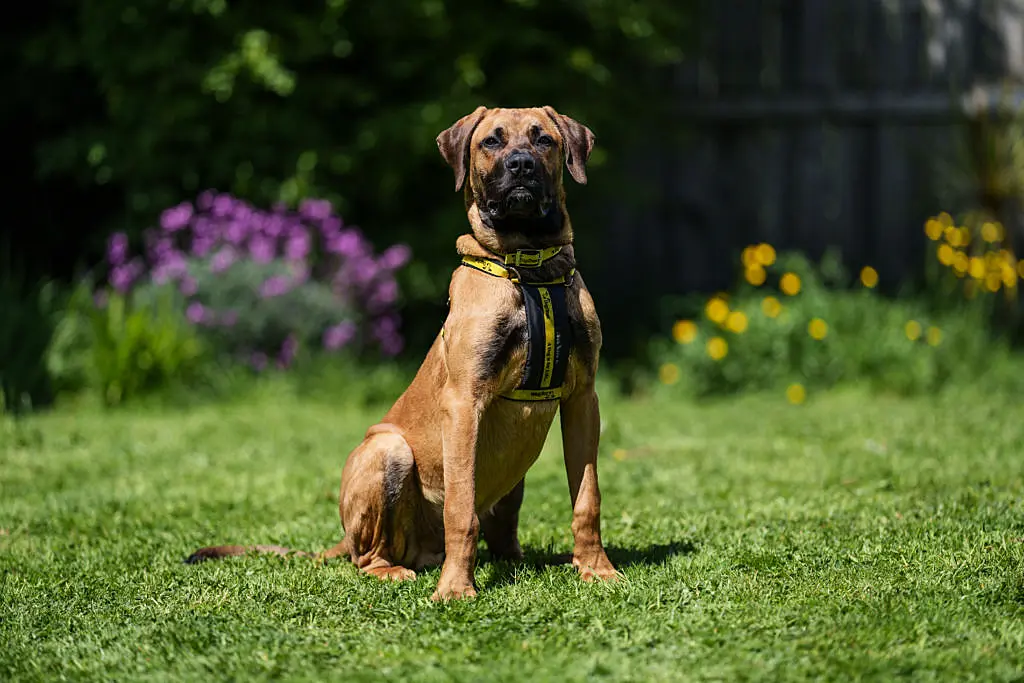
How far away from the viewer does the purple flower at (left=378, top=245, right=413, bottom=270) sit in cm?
899

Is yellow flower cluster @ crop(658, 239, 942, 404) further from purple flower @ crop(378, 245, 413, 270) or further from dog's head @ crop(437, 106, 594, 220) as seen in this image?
dog's head @ crop(437, 106, 594, 220)

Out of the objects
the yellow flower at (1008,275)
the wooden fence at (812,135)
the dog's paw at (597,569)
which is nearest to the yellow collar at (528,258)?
the dog's paw at (597,569)

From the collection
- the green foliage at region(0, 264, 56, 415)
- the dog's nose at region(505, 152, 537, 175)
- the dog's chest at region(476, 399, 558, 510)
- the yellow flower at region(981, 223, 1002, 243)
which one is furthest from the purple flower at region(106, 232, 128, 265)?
the yellow flower at region(981, 223, 1002, 243)

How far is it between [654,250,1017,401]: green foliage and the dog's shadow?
168 inches

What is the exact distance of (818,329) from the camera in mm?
8578

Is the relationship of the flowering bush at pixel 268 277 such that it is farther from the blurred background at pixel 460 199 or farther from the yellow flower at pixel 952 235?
the yellow flower at pixel 952 235

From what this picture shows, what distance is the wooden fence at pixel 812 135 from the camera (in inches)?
395

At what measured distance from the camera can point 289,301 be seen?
867cm

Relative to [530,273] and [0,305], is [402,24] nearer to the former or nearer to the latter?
[0,305]

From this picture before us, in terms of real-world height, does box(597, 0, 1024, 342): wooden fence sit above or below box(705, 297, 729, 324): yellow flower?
above

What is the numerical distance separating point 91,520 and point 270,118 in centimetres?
448

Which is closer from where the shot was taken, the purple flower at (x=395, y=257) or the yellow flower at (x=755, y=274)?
the purple flower at (x=395, y=257)

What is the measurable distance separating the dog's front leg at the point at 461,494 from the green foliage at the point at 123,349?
5.12 meters

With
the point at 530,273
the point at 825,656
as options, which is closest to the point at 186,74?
the point at 530,273
